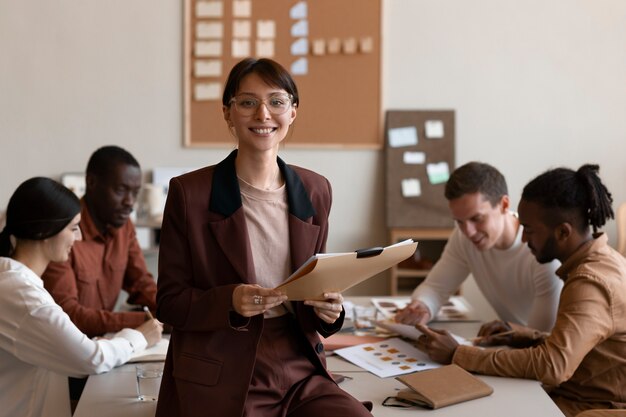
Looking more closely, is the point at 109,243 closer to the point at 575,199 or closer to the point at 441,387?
the point at 441,387

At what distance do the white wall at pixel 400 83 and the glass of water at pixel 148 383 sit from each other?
309 cm

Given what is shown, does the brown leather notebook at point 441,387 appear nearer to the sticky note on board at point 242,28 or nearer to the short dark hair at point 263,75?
the short dark hair at point 263,75

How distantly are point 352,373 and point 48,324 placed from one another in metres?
0.87

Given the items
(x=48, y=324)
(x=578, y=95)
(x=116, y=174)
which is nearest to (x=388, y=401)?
(x=48, y=324)

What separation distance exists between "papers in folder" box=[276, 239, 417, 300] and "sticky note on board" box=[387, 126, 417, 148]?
10.9 feet

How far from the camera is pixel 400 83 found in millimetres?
5094

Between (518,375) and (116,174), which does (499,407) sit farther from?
(116,174)

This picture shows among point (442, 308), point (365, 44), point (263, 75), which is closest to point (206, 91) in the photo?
point (365, 44)

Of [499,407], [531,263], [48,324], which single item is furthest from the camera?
[531,263]

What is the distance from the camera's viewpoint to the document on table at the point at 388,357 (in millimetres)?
2238

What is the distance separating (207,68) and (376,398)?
3470 millimetres

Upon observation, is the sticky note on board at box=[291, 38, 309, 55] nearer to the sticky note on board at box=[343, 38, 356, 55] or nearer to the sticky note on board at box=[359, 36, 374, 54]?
the sticky note on board at box=[343, 38, 356, 55]

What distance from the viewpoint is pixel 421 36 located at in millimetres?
5070

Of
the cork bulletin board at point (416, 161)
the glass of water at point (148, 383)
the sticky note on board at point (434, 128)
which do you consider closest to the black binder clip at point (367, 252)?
the glass of water at point (148, 383)
